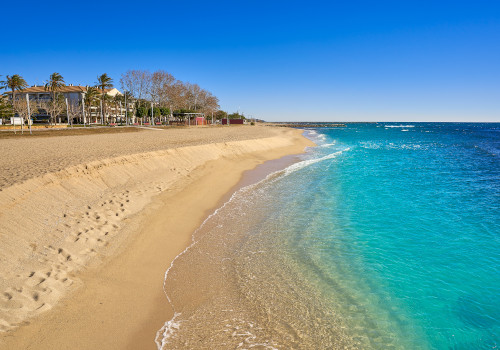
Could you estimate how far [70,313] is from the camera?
16.3 ft

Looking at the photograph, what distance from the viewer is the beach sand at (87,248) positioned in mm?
4637

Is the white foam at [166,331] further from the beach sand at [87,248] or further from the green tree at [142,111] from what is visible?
the green tree at [142,111]

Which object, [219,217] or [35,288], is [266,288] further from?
[219,217]

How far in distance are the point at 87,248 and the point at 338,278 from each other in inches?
233

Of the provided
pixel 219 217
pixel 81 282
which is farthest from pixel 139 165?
pixel 81 282

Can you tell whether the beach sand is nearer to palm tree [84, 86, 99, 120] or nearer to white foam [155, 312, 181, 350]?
white foam [155, 312, 181, 350]

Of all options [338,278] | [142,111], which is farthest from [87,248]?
[142,111]

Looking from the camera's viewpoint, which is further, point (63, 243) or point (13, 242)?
point (63, 243)

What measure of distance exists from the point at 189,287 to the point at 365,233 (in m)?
6.16

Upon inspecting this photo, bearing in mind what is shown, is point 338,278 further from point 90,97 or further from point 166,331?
point 90,97

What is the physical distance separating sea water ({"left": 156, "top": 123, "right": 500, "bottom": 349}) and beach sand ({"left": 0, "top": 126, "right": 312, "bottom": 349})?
1.91 feet

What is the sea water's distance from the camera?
15.9 ft

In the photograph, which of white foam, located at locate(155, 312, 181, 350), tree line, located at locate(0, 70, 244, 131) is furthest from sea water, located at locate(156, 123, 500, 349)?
tree line, located at locate(0, 70, 244, 131)

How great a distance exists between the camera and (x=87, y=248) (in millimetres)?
6992
